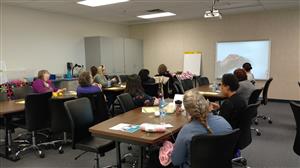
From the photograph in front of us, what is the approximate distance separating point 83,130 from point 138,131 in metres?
0.89

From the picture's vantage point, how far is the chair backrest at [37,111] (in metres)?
3.52

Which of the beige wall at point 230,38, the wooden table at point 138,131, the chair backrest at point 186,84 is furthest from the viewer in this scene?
the beige wall at point 230,38

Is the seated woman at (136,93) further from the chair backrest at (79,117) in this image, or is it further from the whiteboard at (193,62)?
the whiteboard at (193,62)

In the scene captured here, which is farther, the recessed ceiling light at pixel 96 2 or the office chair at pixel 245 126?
the recessed ceiling light at pixel 96 2

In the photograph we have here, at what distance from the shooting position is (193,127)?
1.77 meters

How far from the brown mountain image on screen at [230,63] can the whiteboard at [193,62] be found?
665mm

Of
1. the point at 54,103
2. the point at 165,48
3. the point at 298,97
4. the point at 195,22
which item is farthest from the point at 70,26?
the point at 298,97

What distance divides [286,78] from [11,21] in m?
7.45

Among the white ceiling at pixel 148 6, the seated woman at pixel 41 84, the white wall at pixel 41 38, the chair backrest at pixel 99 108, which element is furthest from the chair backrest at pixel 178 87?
the white wall at pixel 41 38

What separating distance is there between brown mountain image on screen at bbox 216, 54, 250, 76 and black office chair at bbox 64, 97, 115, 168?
20.5 ft

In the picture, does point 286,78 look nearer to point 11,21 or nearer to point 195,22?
point 195,22

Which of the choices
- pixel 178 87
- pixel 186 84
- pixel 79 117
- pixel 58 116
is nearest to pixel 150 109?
pixel 79 117

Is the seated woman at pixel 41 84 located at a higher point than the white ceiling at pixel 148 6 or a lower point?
lower

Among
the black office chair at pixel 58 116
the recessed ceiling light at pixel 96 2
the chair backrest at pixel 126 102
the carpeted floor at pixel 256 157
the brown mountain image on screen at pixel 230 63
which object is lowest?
the carpeted floor at pixel 256 157
